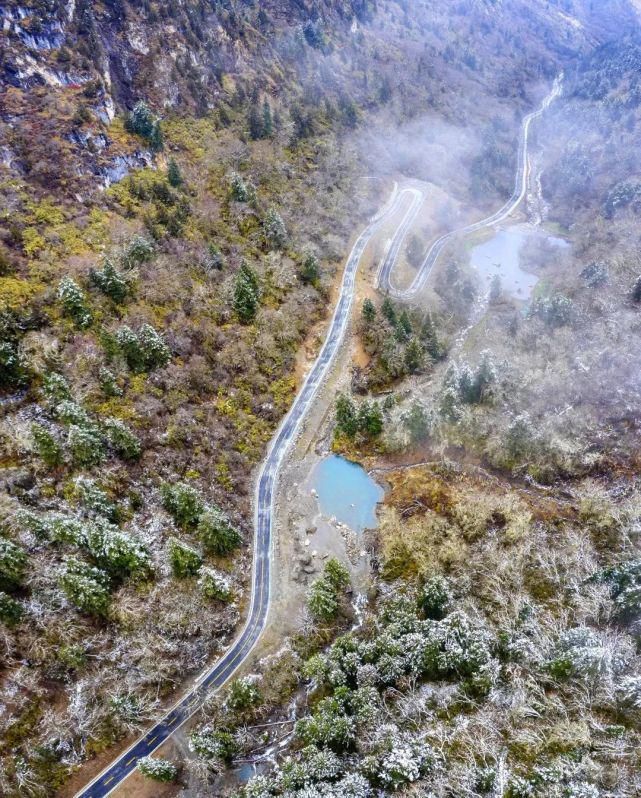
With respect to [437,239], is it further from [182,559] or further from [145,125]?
[182,559]

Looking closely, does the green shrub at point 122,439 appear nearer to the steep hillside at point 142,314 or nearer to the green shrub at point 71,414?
the steep hillside at point 142,314

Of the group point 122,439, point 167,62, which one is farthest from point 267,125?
point 122,439

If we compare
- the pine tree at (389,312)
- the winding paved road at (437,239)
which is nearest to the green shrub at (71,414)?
the pine tree at (389,312)

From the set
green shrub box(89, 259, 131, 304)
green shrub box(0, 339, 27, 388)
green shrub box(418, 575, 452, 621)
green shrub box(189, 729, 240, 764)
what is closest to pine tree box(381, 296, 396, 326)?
green shrub box(89, 259, 131, 304)

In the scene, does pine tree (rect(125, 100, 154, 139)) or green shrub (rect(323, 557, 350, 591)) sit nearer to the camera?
green shrub (rect(323, 557, 350, 591))

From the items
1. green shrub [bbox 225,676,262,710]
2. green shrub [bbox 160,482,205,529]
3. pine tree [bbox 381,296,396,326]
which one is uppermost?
green shrub [bbox 160,482,205,529]

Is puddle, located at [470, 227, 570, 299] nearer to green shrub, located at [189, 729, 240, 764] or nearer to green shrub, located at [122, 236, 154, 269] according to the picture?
green shrub, located at [122, 236, 154, 269]

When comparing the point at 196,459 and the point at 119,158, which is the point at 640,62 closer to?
the point at 119,158
